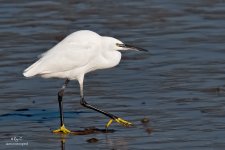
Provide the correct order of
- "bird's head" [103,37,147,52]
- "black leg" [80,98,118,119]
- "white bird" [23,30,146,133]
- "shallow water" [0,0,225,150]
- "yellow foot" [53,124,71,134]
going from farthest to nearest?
1. "bird's head" [103,37,147,52]
2. "white bird" [23,30,146,133]
3. "black leg" [80,98,118,119]
4. "yellow foot" [53,124,71,134]
5. "shallow water" [0,0,225,150]

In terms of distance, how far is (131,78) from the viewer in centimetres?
1281

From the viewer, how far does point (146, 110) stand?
11.1 m

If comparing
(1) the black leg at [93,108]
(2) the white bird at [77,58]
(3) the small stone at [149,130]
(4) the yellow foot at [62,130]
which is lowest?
(4) the yellow foot at [62,130]

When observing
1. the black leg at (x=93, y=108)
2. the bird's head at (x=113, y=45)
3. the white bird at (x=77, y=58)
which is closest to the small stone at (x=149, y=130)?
the black leg at (x=93, y=108)

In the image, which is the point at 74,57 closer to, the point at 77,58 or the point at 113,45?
the point at 77,58

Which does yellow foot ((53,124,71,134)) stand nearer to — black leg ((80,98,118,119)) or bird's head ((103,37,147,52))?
black leg ((80,98,118,119))

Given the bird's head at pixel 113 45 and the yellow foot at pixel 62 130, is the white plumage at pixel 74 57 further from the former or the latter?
the yellow foot at pixel 62 130

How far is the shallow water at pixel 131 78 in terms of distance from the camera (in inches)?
397

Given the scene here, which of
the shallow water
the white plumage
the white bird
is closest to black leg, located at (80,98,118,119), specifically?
the white bird

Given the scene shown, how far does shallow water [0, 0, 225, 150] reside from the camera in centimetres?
1009

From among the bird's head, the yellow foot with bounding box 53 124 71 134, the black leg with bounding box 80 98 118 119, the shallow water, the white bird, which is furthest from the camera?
the bird's head

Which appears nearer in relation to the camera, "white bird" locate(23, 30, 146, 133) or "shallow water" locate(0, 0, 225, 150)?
"shallow water" locate(0, 0, 225, 150)

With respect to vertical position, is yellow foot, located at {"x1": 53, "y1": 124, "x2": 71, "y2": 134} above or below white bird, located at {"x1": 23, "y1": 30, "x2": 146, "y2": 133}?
below

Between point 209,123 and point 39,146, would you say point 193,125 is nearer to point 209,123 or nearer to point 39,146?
point 209,123
